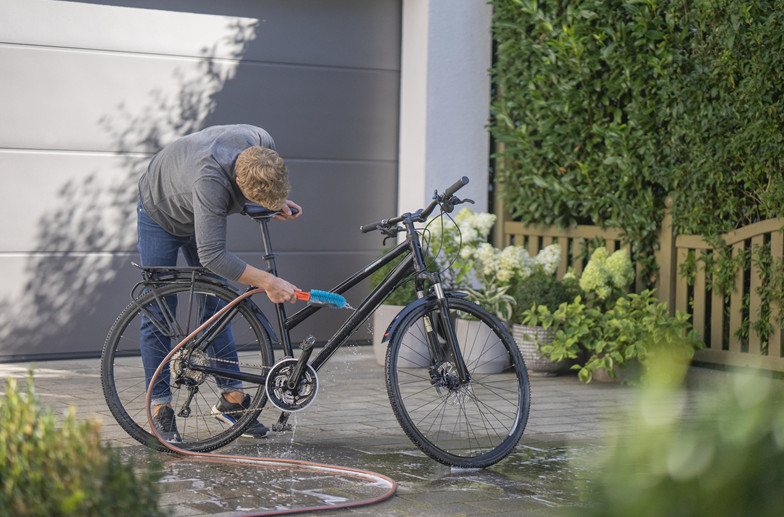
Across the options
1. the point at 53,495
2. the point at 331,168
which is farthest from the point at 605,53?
the point at 53,495

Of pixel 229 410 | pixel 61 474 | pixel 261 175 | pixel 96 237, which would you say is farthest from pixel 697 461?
pixel 96 237

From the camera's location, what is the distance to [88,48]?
6.88m

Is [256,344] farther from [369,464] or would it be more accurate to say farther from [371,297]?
[369,464]

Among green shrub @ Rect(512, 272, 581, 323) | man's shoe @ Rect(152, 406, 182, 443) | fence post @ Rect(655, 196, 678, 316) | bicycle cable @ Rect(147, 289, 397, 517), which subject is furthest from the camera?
green shrub @ Rect(512, 272, 581, 323)

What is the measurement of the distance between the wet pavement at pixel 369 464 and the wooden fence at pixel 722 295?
0.87ft

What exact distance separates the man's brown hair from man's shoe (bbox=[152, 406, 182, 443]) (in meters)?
0.97

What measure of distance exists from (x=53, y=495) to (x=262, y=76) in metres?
6.17

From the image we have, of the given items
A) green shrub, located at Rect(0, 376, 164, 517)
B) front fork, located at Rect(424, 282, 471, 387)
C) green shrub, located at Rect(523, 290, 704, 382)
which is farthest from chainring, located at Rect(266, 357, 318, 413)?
green shrub, located at Rect(523, 290, 704, 382)

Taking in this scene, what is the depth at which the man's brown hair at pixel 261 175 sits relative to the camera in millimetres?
3965

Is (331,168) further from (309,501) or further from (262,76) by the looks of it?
(309,501)

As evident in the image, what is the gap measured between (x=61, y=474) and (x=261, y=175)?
7.72 feet

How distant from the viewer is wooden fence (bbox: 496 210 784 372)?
574 centimetres

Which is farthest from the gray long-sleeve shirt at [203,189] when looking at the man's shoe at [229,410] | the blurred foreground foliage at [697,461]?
the blurred foreground foliage at [697,461]

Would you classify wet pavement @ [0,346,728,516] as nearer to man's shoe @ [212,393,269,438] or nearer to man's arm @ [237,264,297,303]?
man's shoe @ [212,393,269,438]
